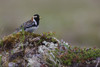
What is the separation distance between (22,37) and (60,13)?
25.0 m

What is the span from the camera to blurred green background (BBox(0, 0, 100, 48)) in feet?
80.5

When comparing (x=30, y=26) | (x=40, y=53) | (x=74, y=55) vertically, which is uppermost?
(x=30, y=26)

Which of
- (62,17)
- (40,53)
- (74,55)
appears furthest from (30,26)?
(62,17)

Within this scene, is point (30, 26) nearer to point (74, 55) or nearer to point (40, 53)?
point (40, 53)

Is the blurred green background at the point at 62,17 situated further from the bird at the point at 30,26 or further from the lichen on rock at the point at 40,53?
the lichen on rock at the point at 40,53

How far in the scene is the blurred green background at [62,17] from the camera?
24.5 meters

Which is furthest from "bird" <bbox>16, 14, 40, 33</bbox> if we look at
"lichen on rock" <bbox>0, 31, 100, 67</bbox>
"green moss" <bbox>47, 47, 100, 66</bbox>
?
"green moss" <bbox>47, 47, 100, 66</bbox>

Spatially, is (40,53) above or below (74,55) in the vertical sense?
above

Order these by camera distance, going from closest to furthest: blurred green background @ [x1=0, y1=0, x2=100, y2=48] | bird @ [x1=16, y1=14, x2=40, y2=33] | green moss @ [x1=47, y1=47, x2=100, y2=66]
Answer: green moss @ [x1=47, y1=47, x2=100, y2=66], bird @ [x1=16, y1=14, x2=40, y2=33], blurred green background @ [x1=0, y1=0, x2=100, y2=48]

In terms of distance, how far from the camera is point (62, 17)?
31.7 m

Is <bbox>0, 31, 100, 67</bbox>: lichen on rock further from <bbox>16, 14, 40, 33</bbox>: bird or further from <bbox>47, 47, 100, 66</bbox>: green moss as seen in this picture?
<bbox>16, 14, 40, 33</bbox>: bird

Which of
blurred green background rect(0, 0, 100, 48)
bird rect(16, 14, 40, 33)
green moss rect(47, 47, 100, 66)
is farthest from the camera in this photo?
blurred green background rect(0, 0, 100, 48)

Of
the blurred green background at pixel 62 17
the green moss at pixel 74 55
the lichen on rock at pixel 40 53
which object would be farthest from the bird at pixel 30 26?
the blurred green background at pixel 62 17

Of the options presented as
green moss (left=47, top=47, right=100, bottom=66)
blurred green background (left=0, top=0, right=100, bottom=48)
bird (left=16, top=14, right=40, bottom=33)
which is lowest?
green moss (left=47, top=47, right=100, bottom=66)
